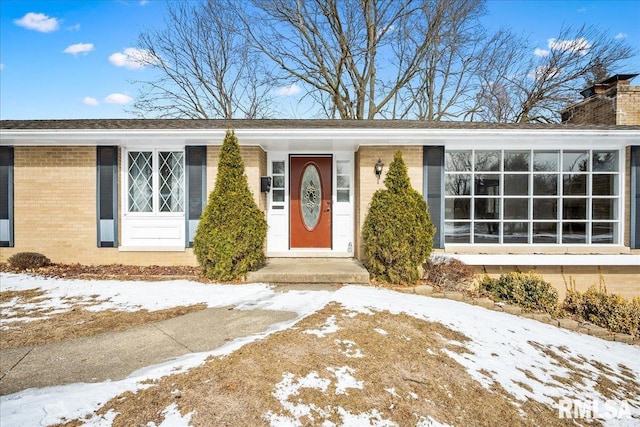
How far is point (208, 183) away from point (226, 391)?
5.50m

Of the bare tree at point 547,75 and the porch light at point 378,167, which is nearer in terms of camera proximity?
the porch light at point 378,167

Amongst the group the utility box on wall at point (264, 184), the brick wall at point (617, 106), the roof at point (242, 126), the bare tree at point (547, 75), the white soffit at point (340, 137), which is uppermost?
the bare tree at point (547, 75)

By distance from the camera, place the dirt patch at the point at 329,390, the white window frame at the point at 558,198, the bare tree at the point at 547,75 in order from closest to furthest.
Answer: the dirt patch at the point at 329,390 → the white window frame at the point at 558,198 → the bare tree at the point at 547,75

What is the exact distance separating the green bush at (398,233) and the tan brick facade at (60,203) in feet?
9.11

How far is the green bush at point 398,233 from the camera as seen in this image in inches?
228

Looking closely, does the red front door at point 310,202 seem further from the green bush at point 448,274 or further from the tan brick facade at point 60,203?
the green bush at point 448,274

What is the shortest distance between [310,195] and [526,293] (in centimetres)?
485

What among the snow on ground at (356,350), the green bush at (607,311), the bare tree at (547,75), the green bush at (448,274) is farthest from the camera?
the bare tree at (547,75)

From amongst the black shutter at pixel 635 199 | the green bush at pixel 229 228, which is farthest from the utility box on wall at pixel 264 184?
the black shutter at pixel 635 199

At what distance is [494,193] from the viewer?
7.32m

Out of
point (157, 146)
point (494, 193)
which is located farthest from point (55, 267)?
point (494, 193)

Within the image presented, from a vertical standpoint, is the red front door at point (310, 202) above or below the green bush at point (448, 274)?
above

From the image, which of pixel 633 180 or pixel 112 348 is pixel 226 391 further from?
pixel 633 180

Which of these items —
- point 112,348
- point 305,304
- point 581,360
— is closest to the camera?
point 112,348
